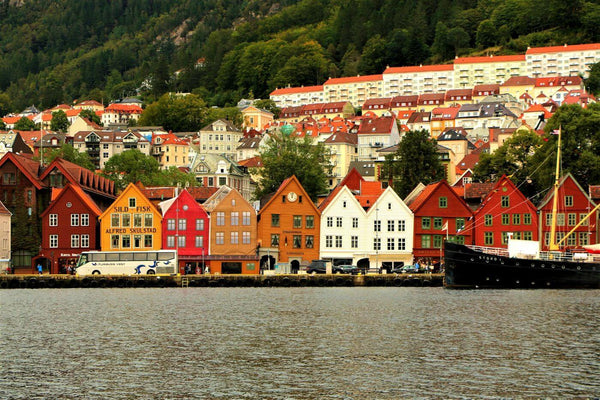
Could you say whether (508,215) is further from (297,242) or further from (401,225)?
(297,242)

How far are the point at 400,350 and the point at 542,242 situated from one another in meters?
63.3

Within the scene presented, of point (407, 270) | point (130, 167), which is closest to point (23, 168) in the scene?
point (407, 270)

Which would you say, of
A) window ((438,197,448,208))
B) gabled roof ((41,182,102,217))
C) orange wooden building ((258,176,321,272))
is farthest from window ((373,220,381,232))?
gabled roof ((41,182,102,217))

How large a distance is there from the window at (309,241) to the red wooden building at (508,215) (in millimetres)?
17434

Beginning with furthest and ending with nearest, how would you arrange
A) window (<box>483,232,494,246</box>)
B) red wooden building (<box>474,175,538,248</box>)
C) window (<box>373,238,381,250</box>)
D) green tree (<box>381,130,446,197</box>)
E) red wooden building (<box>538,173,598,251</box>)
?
green tree (<box>381,130,446,197</box>) → window (<box>483,232,494,246</box>) → red wooden building (<box>474,175,538,248</box>) → window (<box>373,238,381,250</box>) → red wooden building (<box>538,173,598,251</box>)

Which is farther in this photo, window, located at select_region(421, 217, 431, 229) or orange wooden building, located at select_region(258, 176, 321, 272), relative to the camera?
window, located at select_region(421, 217, 431, 229)

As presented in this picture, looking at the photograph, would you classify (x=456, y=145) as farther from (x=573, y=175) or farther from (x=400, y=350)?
(x=400, y=350)

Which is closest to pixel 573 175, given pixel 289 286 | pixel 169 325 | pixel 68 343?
pixel 289 286

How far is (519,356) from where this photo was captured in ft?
148

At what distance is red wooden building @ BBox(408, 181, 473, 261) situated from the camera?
10762 centimetres

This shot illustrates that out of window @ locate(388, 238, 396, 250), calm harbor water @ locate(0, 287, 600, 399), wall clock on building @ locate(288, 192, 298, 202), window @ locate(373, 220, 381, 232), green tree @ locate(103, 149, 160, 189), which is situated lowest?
calm harbor water @ locate(0, 287, 600, 399)

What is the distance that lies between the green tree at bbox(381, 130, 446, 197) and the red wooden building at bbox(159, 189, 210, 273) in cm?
3260

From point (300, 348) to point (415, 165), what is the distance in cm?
8429

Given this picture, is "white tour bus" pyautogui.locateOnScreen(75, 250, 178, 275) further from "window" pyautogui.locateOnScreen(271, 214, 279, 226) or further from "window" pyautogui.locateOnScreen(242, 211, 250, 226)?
"window" pyautogui.locateOnScreen(271, 214, 279, 226)
